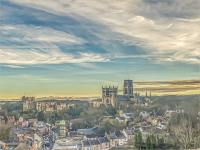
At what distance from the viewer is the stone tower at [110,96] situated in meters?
10.0

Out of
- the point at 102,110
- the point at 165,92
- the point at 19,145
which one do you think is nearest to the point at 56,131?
the point at 19,145

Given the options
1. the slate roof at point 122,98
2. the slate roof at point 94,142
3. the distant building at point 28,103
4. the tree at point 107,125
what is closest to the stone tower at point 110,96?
the slate roof at point 122,98

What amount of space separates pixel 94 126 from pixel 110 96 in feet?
7.84

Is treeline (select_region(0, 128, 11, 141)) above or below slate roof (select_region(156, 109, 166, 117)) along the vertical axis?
below

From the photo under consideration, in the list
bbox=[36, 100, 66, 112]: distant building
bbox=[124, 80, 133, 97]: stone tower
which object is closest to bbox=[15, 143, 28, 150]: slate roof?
bbox=[36, 100, 66, 112]: distant building

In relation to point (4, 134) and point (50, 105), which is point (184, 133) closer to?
point (50, 105)

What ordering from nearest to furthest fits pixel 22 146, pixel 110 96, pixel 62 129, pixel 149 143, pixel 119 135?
pixel 149 143 → pixel 22 146 → pixel 119 135 → pixel 62 129 → pixel 110 96

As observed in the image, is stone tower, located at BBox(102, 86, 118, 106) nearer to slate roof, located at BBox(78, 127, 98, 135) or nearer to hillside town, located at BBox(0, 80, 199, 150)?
hillside town, located at BBox(0, 80, 199, 150)

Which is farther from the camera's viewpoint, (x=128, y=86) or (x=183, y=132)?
(x=128, y=86)

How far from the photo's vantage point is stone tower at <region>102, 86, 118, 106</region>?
10.0 metres

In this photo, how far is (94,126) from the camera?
8828 millimetres

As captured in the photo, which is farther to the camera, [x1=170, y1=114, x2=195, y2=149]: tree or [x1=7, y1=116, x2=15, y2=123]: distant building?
[x1=7, y1=116, x2=15, y2=123]: distant building

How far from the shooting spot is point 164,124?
8.12 metres

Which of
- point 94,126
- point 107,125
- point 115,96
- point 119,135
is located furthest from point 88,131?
point 115,96
